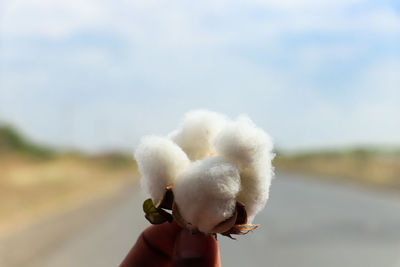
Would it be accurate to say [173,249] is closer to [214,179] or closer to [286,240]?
[214,179]

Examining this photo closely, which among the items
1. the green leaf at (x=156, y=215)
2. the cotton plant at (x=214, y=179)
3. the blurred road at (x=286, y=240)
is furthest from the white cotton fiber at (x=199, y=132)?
the blurred road at (x=286, y=240)

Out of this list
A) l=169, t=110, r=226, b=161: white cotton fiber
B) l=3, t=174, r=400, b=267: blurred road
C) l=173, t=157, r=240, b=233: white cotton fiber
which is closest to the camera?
l=173, t=157, r=240, b=233: white cotton fiber

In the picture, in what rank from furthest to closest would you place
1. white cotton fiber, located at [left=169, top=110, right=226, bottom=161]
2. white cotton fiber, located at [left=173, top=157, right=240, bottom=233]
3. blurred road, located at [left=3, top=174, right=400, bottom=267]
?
blurred road, located at [left=3, top=174, right=400, bottom=267] → white cotton fiber, located at [left=169, top=110, right=226, bottom=161] → white cotton fiber, located at [left=173, top=157, right=240, bottom=233]

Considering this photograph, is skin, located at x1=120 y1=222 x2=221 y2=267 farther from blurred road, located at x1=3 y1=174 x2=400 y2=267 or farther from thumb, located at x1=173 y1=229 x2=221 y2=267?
blurred road, located at x1=3 y1=174 x2=400 y2=267

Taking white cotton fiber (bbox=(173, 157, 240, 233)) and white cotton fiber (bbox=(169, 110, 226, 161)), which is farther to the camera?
white cotton fiber (bbox=(169, 110, 226, 161))

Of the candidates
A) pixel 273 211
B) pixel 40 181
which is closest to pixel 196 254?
pixel 273 211

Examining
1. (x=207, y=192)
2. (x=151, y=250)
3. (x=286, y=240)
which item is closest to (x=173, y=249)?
(x=151, y=250)

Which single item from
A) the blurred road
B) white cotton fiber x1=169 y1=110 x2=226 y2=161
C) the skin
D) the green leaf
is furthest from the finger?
the blurred road
